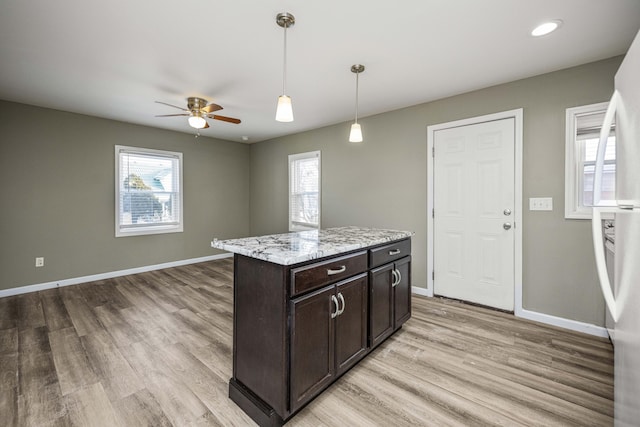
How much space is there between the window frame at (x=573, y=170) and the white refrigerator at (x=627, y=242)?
166 centimetres

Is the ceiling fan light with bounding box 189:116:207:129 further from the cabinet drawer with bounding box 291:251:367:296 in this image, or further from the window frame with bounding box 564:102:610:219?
the window frame with bounding box 564:102:610:219

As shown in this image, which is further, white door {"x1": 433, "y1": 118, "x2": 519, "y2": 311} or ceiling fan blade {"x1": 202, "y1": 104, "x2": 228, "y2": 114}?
ceiling fan blade {"x1": 202, "y1": 104, "x2": 228, "y2": 114}

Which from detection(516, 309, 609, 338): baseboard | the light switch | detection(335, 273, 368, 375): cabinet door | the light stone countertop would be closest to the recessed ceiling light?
the light switch

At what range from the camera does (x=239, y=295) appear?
5.53 feet

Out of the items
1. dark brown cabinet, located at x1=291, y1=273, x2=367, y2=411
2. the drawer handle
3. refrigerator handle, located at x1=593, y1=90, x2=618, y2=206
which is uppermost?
refrigerator handle, located at x1=593, y1=90, x2=618, y2=206

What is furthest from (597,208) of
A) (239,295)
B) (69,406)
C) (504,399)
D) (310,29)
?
(69,406)

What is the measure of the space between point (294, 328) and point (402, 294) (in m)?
1.35

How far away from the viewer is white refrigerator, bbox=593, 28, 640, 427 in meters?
0.98

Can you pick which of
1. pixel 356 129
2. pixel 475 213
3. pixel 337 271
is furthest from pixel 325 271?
pixel 475 213

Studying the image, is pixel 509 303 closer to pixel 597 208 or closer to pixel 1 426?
pixel 597 208

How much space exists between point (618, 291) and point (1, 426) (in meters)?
3.12

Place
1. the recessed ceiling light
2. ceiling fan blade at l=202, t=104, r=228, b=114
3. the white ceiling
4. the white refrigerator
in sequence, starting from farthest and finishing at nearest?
1. ceiling fan blade at l=202, t=104, r=228, b=114
2. the recessed ceiling light
3. the white ceiling
4. the white refrigerator

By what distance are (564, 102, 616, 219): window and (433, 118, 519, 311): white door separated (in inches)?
17.1

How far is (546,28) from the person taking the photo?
2.07 meters
